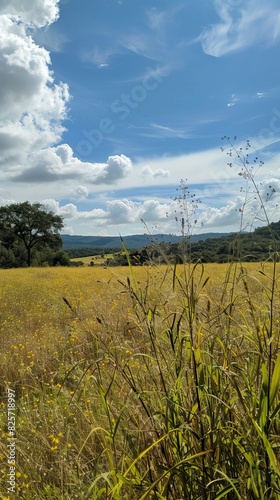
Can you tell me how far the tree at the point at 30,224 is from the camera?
53.9 m

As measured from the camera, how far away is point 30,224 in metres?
54.1

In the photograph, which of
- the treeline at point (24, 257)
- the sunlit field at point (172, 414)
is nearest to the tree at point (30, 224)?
the treeline at point (24, 257)

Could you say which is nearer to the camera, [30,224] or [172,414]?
[172,414]

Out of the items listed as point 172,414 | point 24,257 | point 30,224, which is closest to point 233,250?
point 172,414

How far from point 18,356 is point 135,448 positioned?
3630mm

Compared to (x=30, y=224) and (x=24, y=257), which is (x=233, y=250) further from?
(x=24, y=257)

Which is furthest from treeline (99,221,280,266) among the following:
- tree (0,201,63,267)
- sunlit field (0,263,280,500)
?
tree (0,201,63,267)

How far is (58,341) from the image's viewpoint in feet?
17.6

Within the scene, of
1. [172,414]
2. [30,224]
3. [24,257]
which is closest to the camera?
[172,414]

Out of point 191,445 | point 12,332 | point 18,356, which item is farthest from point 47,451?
point 12,332

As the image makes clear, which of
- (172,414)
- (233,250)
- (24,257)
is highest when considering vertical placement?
(233,250)

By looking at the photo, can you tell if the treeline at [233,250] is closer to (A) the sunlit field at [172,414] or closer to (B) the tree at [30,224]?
(A) the sunlit field at [172,414]

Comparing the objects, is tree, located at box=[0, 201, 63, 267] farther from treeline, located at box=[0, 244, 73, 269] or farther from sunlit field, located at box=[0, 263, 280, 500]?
sunlit field, located at box=[0, 263, 280, 500]

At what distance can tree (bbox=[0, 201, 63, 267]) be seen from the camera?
53875mm
